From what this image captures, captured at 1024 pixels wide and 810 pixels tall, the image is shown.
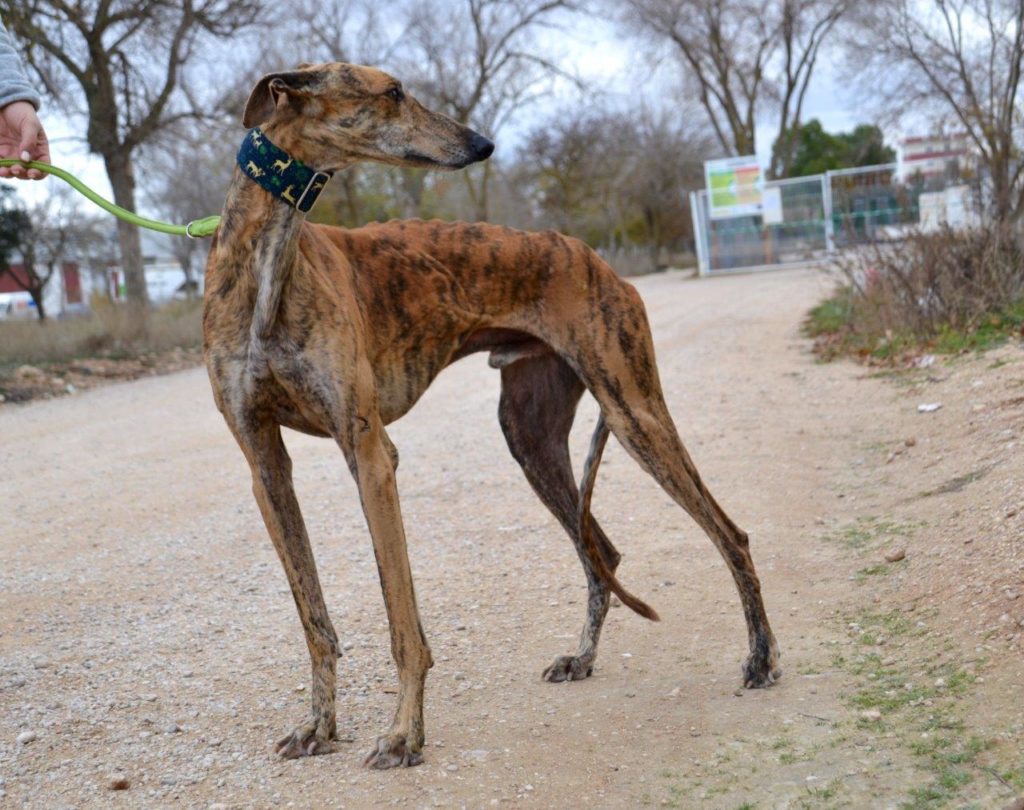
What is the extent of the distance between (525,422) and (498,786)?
5.37 feet

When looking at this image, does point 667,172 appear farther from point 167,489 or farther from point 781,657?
point 781,657

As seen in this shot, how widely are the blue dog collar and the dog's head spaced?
0.03 m

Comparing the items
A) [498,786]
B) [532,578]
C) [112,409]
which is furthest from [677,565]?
[112,409]

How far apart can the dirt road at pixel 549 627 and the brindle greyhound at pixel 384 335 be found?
269mm

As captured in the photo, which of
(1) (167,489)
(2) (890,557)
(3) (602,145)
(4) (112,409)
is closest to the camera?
(2) (890,557)

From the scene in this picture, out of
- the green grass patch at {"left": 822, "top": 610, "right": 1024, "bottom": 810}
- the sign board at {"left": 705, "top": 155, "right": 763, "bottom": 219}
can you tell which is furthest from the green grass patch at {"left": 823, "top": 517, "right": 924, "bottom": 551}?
the sign board at {"left": 705, "top": 155, "right": 763, "bottom": 219}

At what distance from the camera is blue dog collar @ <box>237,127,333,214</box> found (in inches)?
141

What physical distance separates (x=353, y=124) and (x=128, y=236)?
18.4 metres

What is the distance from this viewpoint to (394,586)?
144 inches

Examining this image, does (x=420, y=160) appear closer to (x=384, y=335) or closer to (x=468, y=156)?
(x=468, y=156)

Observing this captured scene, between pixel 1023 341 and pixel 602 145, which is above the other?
pixel 602 145

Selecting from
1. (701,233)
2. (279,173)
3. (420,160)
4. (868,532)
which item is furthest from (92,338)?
(701,233)

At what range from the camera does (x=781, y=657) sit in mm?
4359

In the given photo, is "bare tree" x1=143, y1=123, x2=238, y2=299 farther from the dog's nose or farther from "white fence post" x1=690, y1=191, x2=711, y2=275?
"white fence post" x1=690, y1=191, x2=711, y2=275
